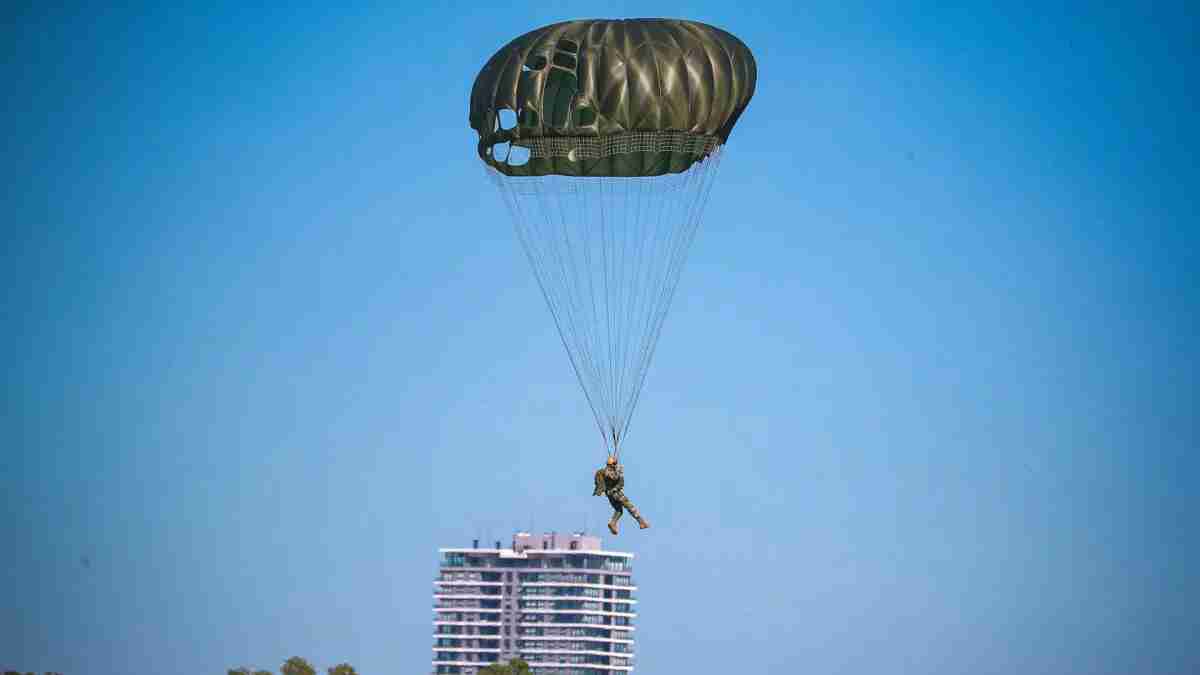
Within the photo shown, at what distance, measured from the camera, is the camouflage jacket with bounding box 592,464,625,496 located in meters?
58.8

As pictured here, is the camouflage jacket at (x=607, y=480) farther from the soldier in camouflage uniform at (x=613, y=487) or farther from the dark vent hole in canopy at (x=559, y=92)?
the dark vent hole in canopy at (x=559, y=92)

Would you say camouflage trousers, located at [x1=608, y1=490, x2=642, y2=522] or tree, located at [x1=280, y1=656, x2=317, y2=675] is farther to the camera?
tree, located at [x1=280, y1=656, x2=317, y2=675]

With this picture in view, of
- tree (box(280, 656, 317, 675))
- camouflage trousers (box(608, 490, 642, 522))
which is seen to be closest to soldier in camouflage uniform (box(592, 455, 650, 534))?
camouflage trousers (box(608, 490, 642, 522))

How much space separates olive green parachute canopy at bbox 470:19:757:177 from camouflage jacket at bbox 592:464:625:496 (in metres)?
8.17

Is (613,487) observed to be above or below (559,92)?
below

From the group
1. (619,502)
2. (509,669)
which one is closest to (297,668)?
(509,669)

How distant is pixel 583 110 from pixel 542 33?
2582 millimetres

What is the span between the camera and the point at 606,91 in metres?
59.1

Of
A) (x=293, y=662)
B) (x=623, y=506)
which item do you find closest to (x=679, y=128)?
(x=623, y=506)

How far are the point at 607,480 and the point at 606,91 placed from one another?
9901 millimetres

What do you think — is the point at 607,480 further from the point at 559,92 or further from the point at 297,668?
the point at 297,668

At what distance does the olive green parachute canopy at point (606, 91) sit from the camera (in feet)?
194

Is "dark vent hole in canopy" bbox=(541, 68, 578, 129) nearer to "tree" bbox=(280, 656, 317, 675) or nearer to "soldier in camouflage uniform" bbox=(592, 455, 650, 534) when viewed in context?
"soldier in camouflage uniform" bbox=(592, 455, 650, 534)

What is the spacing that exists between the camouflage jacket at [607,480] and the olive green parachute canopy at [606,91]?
322 inches
